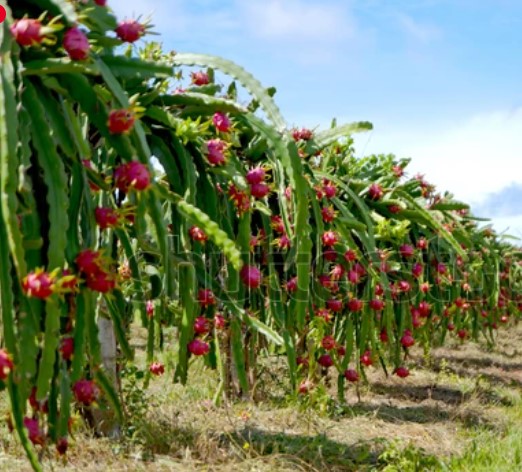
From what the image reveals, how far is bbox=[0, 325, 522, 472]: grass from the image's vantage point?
4523 mm

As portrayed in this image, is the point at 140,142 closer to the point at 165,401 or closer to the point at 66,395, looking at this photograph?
the point at 66,395

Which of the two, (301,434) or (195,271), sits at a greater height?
(195,271)

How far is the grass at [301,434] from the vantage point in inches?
178

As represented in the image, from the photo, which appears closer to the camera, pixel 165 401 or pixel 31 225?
pixel 31 225

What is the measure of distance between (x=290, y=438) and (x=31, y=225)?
10.7 ft

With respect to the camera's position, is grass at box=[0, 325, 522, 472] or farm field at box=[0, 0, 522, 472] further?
grass at box=[0, 325, 522, 472]

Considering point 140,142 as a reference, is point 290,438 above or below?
below

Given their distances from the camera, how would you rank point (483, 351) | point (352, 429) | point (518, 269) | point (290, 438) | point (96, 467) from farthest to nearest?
point (483, 351) < point (518, 269) < point (352, 429) < point (290, 438) < point (96, 467)

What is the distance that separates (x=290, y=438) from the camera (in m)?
5.19

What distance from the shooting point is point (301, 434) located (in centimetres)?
546

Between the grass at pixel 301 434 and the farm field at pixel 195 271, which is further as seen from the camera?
the grass at pixel 301 434

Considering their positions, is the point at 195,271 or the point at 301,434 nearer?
the point at 195,271

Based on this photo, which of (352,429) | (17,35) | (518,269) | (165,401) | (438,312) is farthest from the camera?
(518,269)

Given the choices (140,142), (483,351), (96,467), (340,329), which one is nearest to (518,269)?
(483,351)
